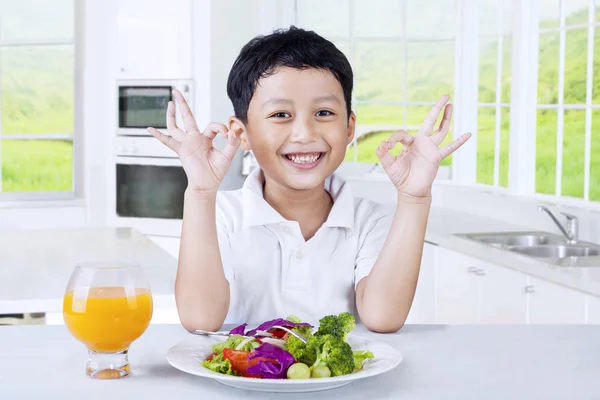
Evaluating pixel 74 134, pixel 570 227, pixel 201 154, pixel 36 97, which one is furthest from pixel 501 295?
pixel 36 97

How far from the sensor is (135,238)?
318cm

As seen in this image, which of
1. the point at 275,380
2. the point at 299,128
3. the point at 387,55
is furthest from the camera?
the point at 387,55

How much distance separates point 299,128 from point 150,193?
12.5 feet

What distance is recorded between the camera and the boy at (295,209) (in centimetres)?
155

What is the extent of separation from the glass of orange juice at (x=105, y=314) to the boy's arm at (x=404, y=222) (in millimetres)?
501

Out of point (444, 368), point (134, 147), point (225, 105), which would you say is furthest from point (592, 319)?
point (134, 147)

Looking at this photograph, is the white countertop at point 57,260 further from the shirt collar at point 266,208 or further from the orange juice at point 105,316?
the orange juice at point 105,316

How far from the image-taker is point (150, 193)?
17.7 feet

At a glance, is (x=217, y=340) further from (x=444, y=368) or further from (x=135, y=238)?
(x=135, y=238)

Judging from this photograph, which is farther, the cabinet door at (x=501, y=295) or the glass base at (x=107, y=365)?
the cabinet door at (x=501, y=295)

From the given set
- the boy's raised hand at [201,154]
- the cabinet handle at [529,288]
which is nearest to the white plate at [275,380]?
the boy's raised hand at [201,154]

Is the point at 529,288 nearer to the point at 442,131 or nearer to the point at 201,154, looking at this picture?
the point at 442,131

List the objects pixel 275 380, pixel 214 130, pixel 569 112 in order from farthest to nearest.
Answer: pixel 569 112 → pixel 214 130 → pixel 275 380

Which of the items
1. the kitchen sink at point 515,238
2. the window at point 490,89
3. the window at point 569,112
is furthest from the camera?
the window at point 569,112
